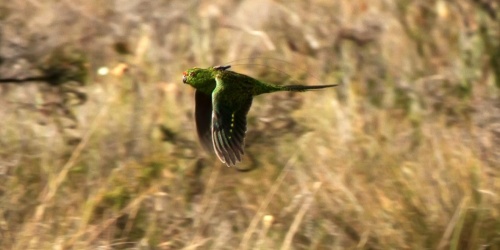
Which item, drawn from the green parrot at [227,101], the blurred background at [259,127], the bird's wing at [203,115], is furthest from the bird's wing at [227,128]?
the blurred background at [259,127]

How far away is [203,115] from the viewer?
3781 mm

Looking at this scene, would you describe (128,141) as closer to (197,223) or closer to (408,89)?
(197,223)

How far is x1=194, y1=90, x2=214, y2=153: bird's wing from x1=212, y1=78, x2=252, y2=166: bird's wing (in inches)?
10.3

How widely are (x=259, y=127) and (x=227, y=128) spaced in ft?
3.63

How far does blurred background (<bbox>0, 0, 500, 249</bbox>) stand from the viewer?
4.11 metres

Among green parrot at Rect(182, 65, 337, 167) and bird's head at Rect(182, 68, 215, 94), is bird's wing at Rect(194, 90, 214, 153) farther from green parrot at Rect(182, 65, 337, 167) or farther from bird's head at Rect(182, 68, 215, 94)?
bird's head at Rect(182, 68, 215, 94)

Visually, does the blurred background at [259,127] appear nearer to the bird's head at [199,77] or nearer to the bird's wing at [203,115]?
the bird's wing at [203,115]

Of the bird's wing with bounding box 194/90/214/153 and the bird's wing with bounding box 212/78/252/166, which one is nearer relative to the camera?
the bird's wing with bounding box 212/78/252/166

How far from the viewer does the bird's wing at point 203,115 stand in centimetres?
374

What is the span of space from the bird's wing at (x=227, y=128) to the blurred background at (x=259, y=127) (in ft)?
2.36

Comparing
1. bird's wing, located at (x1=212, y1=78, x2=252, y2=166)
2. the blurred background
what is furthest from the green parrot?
the blurred background

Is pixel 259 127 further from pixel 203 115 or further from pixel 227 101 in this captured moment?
pixel 227 101

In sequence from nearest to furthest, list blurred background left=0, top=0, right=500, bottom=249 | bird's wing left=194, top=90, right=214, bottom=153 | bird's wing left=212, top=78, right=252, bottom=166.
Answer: bird's wing left=212, top=78, right=252, bottom=166, bird's wing left=194, top=90, right=214, bottom=153, blurred background left=0, top=0, right=500, bottom=249

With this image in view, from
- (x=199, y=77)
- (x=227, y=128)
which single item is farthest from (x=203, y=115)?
(x=227, y=128)
